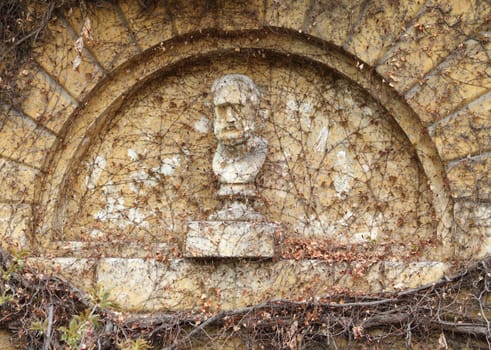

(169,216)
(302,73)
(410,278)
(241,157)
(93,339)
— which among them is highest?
(302,73)

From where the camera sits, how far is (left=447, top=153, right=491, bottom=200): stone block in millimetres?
5121

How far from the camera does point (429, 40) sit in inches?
210

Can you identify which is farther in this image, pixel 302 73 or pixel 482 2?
pixel 302 73

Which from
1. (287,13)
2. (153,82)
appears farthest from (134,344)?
(287,13)

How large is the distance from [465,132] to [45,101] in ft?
9.13

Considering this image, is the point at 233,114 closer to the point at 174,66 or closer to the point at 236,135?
the point at 236,135

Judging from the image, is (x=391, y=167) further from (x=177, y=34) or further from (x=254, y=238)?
(x=177, y=34)

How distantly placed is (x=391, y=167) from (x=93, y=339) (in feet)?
7.34

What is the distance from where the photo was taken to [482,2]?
5262mm

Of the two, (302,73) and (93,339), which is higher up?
(302,73)

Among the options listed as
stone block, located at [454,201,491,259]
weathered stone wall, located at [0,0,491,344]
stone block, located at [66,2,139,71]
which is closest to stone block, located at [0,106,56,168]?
weathered stone wall, located at [0,0,491,344]

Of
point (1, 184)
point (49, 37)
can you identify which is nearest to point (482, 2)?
point (49, 37)

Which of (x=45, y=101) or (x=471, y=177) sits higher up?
(x=45, y=101)

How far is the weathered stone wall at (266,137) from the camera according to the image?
5277 mm
